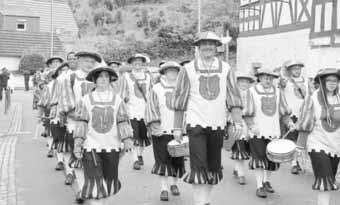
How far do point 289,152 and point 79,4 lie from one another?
71.7m

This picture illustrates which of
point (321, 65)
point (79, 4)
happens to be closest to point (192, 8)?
point (79, 4)

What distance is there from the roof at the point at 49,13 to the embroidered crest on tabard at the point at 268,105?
48098mm

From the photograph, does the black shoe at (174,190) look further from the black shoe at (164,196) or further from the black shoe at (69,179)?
the black shoe at (69,179)

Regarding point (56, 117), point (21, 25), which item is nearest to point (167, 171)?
point (56, 117)

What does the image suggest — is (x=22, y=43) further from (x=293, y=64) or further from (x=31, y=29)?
(x=293, y=64)

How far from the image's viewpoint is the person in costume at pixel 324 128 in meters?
6.31

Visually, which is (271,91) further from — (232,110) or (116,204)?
(116,204)

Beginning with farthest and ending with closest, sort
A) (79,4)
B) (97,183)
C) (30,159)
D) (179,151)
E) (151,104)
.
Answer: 1. (79,4)
2. (30,159)
3. (151,104)
4. (179,151)
5. (97,183)

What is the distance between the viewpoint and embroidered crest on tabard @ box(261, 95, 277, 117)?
26.7ft

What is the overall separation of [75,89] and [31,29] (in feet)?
153

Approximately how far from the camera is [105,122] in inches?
240

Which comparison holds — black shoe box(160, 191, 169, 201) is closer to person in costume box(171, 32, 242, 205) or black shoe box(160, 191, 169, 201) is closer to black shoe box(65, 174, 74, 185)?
person in costume box(171, 32, 242, 205)

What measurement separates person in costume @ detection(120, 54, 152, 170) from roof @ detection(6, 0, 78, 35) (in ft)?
150

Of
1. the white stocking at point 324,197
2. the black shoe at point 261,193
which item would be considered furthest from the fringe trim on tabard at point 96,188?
the black shoe at point 261,193
